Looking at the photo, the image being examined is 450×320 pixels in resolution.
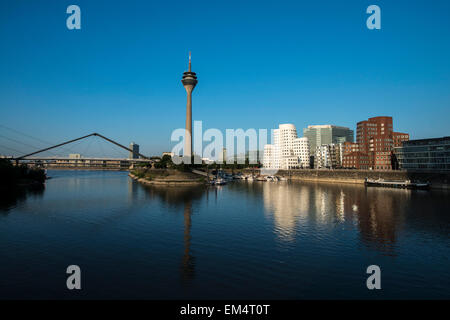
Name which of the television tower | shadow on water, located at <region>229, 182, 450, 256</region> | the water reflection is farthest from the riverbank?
the television tower

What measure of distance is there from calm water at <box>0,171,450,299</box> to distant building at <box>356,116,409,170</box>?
84467 millimetres

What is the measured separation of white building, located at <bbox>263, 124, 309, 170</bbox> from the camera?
15700 centimetres

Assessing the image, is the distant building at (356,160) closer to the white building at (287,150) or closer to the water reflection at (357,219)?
the white building at (287,150)

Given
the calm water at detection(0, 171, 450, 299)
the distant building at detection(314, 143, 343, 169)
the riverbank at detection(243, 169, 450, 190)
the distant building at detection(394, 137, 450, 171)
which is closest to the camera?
the calm water at detection(0, 171, 450, 299)

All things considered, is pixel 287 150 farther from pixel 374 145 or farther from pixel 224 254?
pixel 224 254

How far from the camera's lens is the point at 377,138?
118062mm

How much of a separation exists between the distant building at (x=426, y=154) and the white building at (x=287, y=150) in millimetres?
60105

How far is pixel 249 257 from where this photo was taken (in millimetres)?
19406

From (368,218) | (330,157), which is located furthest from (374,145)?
(368,218)

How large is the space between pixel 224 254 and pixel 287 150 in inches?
5739

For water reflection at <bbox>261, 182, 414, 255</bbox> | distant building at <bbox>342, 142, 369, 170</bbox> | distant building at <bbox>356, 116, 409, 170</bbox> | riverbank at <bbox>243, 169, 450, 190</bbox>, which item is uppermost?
distant building at <bbox>356, 116, 409, 170</bbox>

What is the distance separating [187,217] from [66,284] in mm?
20034

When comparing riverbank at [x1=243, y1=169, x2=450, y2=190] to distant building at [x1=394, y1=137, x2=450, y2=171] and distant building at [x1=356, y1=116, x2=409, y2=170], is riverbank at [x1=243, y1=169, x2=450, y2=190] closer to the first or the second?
distant building at [x1=394, y1=137, x2=450, y2=171]

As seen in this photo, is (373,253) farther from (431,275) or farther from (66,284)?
(66,284)
